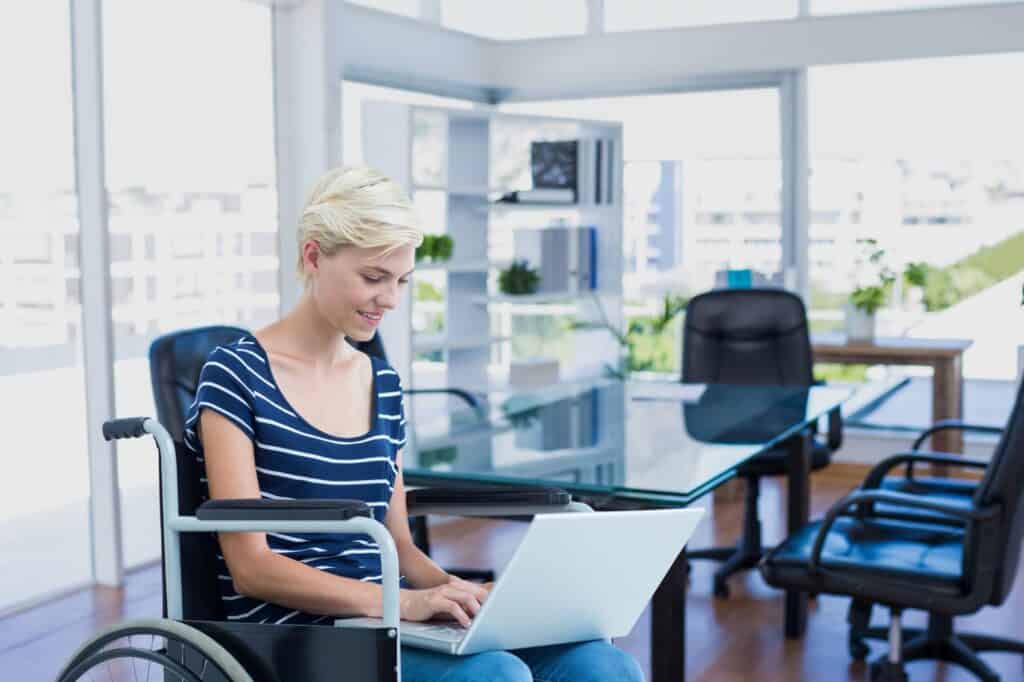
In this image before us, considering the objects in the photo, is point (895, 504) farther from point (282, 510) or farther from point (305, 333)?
point (282, 510)

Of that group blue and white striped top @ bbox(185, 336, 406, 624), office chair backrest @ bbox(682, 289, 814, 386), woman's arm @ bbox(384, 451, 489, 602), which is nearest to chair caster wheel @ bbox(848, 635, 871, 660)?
office chair backrest @ bbox(682, 289, 814, 386)

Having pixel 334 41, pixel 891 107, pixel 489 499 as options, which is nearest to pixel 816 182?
pixel 891 107

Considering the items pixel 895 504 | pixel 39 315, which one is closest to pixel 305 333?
pixel 895 504

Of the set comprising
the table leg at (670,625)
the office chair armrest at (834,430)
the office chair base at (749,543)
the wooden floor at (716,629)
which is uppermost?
the office chair armrest at (834,430)

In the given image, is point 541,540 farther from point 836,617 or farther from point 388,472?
point 836,617

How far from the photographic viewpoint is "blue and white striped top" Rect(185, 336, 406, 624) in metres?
2.00

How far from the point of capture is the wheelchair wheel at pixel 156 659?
1.80m

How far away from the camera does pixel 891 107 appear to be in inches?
253

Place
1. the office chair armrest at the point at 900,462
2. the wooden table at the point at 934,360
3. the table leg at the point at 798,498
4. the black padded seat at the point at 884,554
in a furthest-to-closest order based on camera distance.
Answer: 1. the wooden table at the point at 934,360
2. the table leg at the point at 798,498
3. the office chair armrest at the point at 900,462
4. the black padded seat at the point at 884,554

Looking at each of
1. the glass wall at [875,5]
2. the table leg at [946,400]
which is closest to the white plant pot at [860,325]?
the table leg at [946,400]

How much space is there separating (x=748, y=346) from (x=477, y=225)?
1794 mm

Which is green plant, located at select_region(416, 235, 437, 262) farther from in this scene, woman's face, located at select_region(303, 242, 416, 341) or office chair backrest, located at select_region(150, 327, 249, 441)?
woman's face, located at select_region(303, 242, 416, 341)

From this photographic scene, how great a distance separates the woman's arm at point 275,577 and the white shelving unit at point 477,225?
3638 millimetres

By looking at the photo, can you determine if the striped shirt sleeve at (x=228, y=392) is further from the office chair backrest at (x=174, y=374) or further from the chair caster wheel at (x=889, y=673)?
the chair caster wheel at (x=889, y=673)
